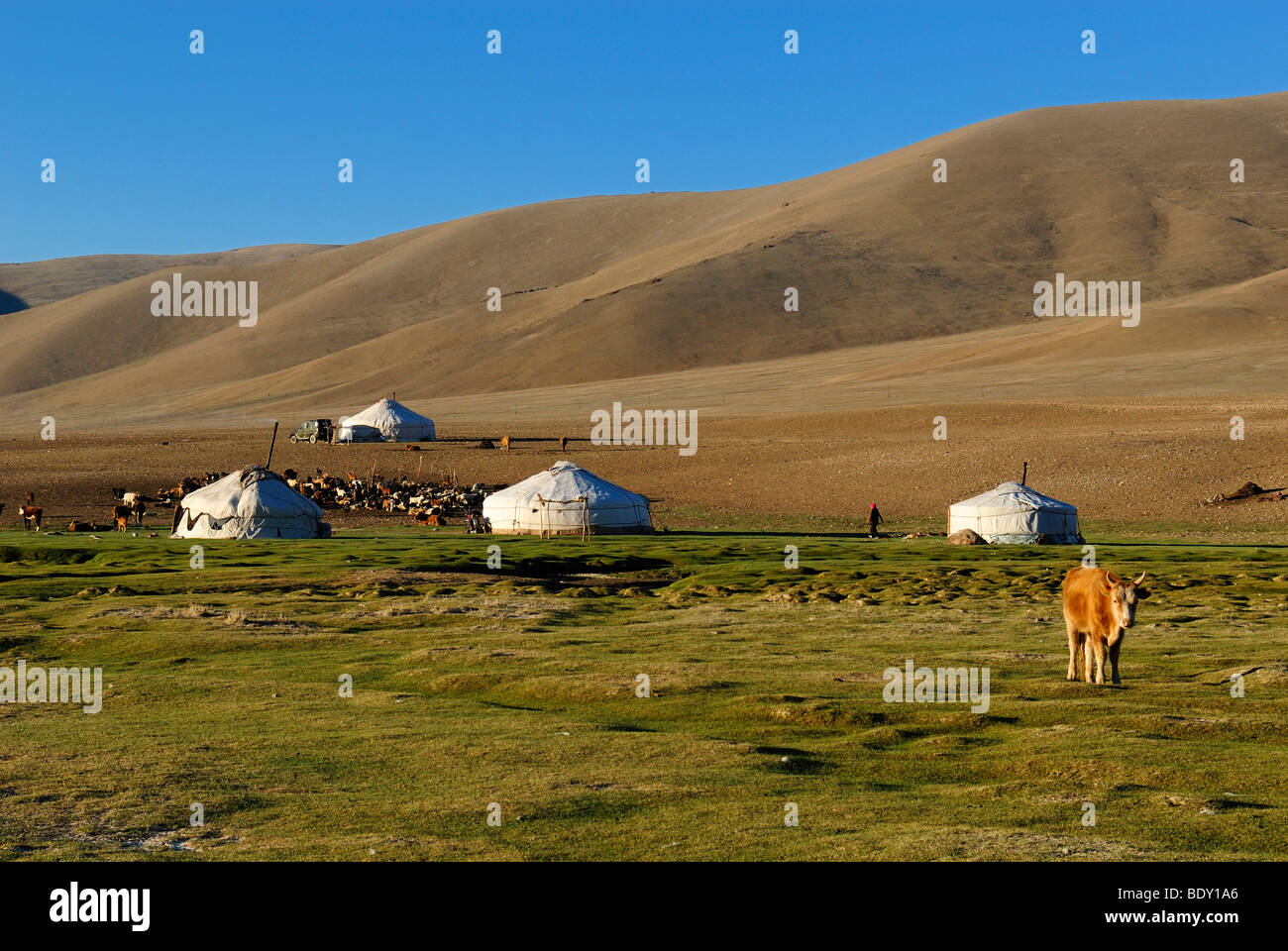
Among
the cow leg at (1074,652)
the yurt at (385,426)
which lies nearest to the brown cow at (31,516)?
the yurt at (385,426)

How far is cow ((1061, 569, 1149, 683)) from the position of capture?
56.3 ft

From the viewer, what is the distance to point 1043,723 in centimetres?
1595

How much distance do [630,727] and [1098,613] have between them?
20.7 feet

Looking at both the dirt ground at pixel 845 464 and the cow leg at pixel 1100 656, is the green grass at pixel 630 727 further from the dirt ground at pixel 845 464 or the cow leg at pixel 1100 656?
the dirt ground at pixel 845 464

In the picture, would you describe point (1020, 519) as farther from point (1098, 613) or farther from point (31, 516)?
point (31, 516)

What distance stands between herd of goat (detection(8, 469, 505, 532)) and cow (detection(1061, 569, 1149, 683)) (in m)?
43.0

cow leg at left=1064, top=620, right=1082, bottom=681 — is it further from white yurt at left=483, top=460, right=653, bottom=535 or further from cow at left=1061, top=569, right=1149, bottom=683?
white yurt at left=483, top=460, right=653, bottom=535

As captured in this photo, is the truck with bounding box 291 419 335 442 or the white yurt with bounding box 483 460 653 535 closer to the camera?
the white yurt with bounding box 483 460 653 535

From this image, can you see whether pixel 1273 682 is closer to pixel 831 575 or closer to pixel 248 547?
pixel 831 575

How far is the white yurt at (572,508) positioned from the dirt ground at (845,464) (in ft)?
19.5

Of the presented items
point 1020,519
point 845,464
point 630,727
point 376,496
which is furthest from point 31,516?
point 630,727

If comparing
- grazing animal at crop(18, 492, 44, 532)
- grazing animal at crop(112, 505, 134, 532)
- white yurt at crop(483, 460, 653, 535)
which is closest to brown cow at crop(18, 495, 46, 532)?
grazing animal at crop(18, 492, 44, 532)

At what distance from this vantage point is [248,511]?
49.8 m
